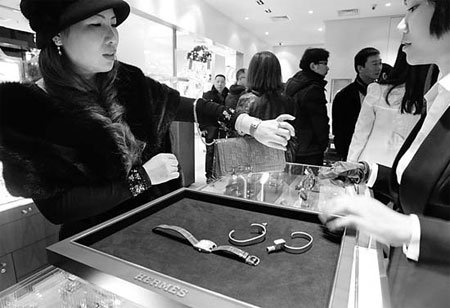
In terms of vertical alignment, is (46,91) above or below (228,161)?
above

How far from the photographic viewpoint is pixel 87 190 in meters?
0.84

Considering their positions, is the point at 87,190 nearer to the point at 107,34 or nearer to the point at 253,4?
the point at 107,34

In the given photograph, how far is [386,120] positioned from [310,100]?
0.79 meters

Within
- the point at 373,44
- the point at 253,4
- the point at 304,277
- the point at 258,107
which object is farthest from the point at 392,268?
the point at 373,44

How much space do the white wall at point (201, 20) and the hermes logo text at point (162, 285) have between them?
Answer: 3.83 meters

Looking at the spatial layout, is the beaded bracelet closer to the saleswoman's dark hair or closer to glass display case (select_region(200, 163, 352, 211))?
glass display case (select_region(200, 163, 352, 211))

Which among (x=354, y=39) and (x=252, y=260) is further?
(x=354, y=39)

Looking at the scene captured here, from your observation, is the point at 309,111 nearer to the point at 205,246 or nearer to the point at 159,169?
the point at 159,169

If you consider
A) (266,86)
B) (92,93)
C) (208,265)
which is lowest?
(208,265)

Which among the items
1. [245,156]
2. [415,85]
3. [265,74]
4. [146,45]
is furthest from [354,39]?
[245,156]

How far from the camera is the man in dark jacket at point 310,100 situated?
2324 mm

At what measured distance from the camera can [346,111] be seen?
245 cm

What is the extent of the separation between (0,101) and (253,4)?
5.82 meters

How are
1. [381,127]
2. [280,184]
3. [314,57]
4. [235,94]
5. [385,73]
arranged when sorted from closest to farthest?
1. [280,184]
2. [381,127]
3. [385,73]
4. [314,57]
5. [235,94]
